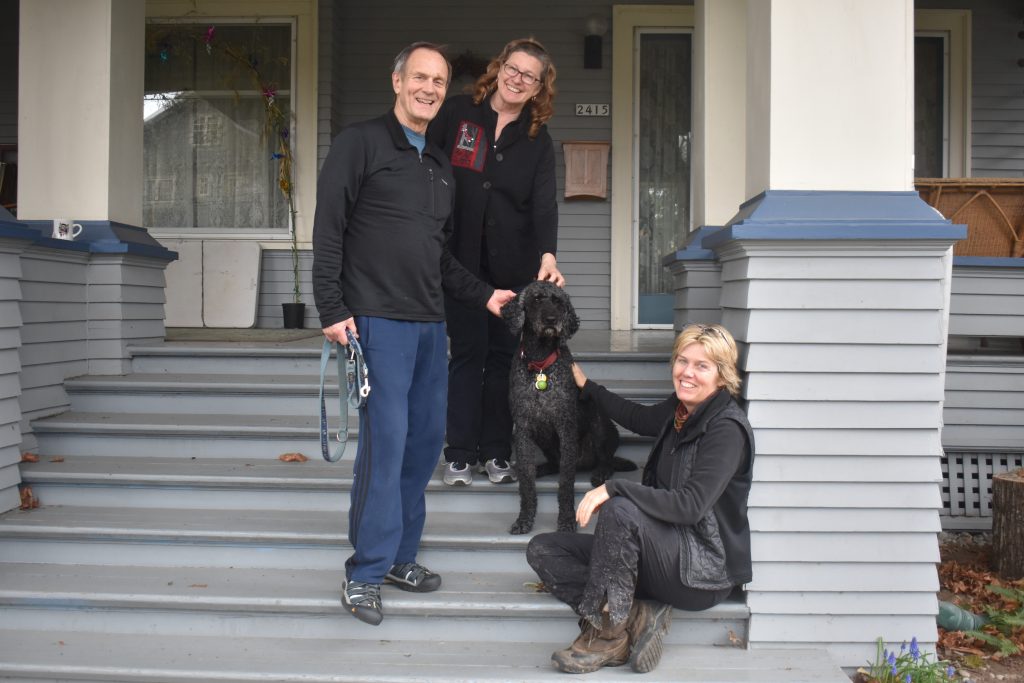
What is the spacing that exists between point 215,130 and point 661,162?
140 inches

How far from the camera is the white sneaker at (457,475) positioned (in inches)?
137

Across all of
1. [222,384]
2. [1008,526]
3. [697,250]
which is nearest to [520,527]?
[697,250]

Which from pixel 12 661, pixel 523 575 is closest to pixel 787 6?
pixel 523 575

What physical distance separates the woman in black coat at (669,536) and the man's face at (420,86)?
3.56 ft

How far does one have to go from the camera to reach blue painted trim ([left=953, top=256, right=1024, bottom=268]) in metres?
4.45

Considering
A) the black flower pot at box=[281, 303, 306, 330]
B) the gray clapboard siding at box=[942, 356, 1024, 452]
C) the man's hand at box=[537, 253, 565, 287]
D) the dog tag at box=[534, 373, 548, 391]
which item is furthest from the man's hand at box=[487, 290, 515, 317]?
the black flower pot at box=[281, 303, 306, 330]

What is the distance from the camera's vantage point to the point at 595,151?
21.9 feet

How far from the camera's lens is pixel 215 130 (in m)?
6.84

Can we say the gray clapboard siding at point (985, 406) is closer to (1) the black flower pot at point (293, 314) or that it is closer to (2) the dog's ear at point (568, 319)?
(2) the dog's ear at point (568, 319)

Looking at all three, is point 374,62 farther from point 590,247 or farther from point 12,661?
point 12,661

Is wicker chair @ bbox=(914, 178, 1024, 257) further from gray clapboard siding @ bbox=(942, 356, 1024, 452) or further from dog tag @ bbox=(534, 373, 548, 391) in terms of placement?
dog tag @ bbox=(534, 373, 548, 391)

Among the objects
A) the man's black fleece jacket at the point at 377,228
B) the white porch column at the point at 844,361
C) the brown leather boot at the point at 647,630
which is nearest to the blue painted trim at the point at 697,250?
the white porch column at the point at 844,361

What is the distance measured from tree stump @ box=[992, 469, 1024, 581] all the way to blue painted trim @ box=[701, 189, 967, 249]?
1.51 meters

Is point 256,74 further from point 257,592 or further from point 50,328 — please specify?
point 257,592
